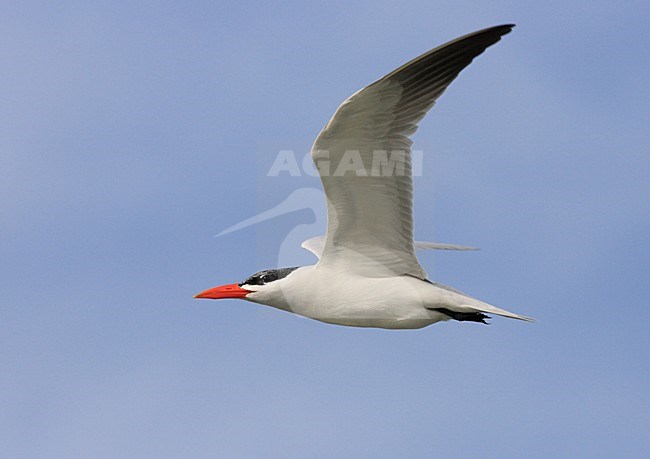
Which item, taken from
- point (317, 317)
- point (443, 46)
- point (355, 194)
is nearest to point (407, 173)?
point (355, 194)

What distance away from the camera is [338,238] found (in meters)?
11.4

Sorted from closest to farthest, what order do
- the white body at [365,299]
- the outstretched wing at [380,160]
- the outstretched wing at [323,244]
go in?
the outstretched wing at [380,160], the white body at [365,299], the outstretched wing at [323,244]

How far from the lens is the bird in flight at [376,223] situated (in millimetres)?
10242

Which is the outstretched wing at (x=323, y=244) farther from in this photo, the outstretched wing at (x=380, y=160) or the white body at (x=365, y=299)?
the outstretched wing at (x=380, y=160)

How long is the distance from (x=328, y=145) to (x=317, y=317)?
2258 mm

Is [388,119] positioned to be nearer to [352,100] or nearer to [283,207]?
[352,100]

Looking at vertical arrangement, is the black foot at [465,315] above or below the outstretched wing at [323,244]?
below

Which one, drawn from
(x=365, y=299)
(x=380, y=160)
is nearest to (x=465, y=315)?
(x=365, y=299)

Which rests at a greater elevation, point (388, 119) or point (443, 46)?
point (443, 46)

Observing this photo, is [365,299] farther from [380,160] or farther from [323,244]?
[380,160]

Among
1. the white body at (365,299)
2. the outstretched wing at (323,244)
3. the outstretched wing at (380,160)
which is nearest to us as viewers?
the outstretched wing at (380,160)

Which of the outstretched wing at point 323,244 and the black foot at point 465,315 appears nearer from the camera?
the black foot at point 465,315

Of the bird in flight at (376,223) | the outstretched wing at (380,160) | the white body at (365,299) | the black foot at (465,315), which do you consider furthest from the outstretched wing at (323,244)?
the black foot at (465,315)

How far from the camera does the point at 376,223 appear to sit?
11203 mm
